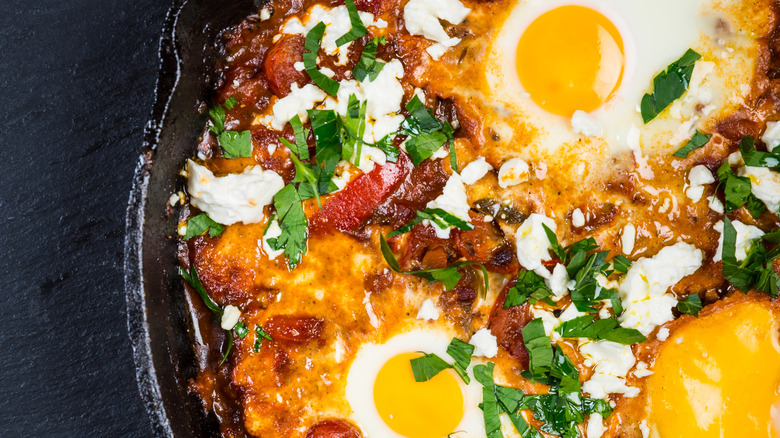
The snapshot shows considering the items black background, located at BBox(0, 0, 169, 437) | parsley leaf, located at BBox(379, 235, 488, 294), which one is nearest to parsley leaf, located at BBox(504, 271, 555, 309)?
parsley leaf, located at BBox(379, 235, 488, 294)

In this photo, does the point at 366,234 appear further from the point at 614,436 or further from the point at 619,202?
the point at 614,436

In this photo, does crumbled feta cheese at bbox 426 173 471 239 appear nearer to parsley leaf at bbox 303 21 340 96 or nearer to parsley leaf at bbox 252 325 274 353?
parsley leaf at bbox 303 21 340 96

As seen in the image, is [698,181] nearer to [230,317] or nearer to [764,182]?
[764,182]

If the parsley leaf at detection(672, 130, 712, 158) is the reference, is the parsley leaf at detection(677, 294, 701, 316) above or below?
below

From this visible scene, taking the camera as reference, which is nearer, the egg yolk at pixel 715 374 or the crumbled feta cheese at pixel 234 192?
the crumbled feta cheese at pixel 234 192

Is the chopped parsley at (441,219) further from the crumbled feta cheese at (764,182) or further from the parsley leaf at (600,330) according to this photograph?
the crumbled feta cheese at (764,182)

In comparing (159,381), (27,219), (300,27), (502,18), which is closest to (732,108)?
(502,18)

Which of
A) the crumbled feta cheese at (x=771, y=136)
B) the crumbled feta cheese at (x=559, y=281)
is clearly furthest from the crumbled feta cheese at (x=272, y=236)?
the crumbled feta cheese at (x=771, y=136)
